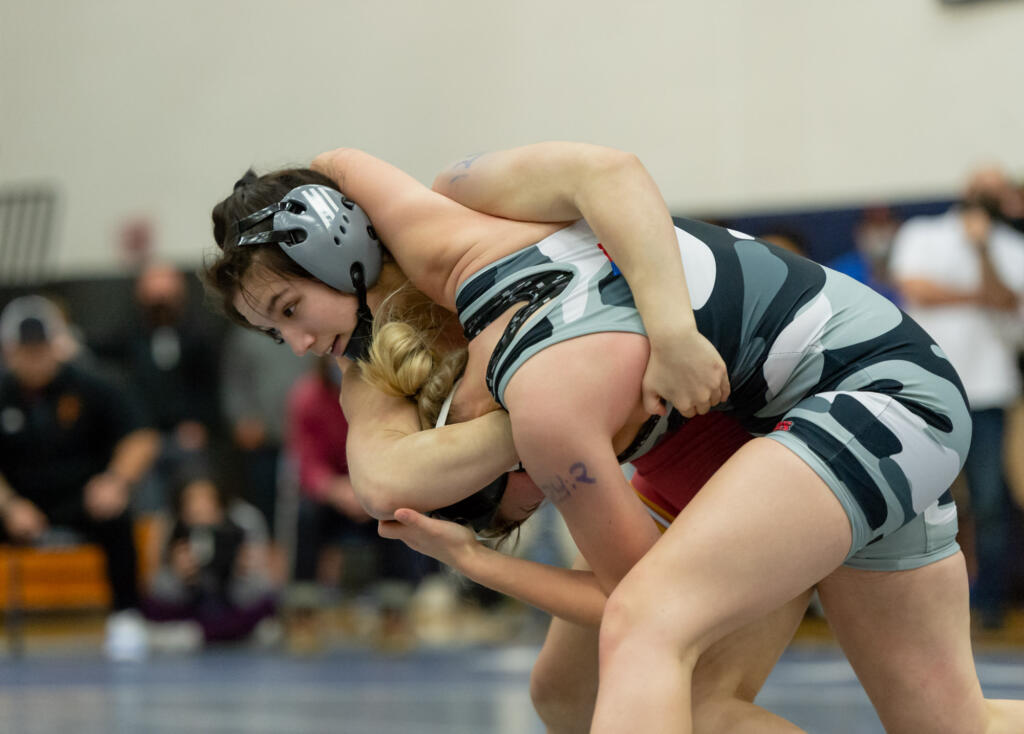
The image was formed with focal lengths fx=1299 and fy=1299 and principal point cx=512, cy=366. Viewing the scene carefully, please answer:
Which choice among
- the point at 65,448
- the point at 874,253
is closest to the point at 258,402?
the point at 65,448

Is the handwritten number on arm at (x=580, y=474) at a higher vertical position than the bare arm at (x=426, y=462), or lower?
higher

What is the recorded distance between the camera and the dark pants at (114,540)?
6.95 m

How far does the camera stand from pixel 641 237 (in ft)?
6.33

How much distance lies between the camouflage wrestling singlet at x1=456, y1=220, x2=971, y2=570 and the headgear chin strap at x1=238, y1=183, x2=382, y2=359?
0.23m

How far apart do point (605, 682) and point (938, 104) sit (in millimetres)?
6902

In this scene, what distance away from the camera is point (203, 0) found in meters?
10.7

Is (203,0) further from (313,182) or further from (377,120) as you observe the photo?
(313,182)

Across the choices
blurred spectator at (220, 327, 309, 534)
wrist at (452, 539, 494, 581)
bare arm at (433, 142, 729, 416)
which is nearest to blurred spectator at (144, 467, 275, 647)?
blurred spectator at (220, 327, 309, 534)

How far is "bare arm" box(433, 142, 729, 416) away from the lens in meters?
1.89

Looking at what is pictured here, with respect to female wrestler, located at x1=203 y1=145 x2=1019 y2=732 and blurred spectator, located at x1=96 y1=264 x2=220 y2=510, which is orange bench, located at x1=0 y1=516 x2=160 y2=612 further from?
female wrestler, located at x1=203 y1=145 x2=1019 y2=732

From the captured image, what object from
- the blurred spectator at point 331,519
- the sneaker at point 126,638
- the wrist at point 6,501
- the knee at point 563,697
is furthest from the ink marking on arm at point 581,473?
Answer: the wrist at point 6,501

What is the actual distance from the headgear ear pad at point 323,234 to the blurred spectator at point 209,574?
505cm

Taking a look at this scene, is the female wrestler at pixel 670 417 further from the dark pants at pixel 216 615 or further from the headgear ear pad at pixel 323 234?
the dark pants at pixel 216 615

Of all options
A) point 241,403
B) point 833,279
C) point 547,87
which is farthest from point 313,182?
point 547,87
